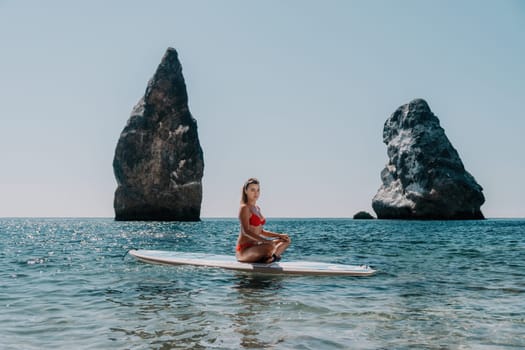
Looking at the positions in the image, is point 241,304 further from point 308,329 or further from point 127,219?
point 127,219

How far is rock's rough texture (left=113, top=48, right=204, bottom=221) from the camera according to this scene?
8306 centimetres

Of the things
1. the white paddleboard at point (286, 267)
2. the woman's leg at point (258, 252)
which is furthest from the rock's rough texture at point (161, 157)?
the woman's leg at point (258, 252)

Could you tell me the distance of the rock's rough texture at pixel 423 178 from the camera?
9694cm

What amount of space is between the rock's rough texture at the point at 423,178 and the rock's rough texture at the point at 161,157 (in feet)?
140

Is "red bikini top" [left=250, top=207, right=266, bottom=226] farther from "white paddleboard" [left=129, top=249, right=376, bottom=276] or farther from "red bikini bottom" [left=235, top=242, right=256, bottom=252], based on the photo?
"white paddleboard" [left=129, top=249, right=376, bottom=276]

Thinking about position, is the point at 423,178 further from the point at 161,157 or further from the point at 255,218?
the point at 255,218

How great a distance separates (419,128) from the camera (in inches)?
4156

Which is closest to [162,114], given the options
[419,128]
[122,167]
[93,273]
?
[122,167]

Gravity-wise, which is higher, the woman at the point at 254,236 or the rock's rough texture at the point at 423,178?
the rock's rough texture at the point at 423,178

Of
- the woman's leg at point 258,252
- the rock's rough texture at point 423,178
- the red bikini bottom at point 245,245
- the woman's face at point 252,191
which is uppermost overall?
the rock's rough texture at point 423,178

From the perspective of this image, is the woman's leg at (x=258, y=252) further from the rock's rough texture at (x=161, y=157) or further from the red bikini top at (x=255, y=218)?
the rock's rough texture at (x=161, y=157)

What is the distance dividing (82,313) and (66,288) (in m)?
3.01

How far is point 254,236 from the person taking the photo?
41.6 feet

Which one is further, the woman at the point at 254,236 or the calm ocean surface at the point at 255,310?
the woman at the point at 254,236
